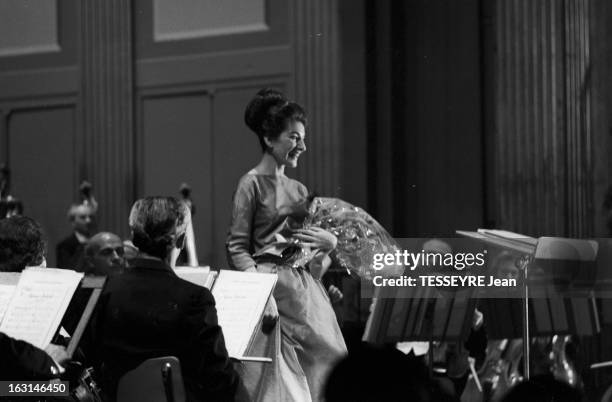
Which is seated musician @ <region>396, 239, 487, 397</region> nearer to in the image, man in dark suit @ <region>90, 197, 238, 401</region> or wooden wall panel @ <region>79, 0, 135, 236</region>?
man in dark suit @ <region>90, 197, 238, 401</region>

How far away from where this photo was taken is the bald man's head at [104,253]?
5.90m

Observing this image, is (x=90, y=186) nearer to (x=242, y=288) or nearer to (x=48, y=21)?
(x=48, y=21)

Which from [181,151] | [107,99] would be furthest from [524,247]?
[107,99]

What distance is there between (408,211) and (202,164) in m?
1.30

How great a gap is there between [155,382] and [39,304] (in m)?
0.39

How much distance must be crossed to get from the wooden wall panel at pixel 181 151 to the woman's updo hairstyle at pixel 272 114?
304 centimetres

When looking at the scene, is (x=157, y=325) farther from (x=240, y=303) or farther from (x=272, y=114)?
(x=272, y=114)

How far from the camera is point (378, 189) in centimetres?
755

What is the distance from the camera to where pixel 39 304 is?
3.38 meters

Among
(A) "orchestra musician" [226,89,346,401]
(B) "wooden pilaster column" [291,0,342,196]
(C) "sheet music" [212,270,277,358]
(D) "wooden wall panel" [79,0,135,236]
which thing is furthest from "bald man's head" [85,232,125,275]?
(C) "sheet music" [212,270,277,358]

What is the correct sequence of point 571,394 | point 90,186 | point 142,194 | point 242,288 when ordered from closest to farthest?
point 571,394 < point 242,288 < point 90,186 < point 142,194

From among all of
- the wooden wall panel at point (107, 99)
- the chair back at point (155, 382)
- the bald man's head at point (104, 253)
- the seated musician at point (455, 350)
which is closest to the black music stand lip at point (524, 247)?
the seated musician at point (455, 350)

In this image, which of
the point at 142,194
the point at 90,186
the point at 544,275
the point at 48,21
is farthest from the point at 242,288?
the point at 48,21

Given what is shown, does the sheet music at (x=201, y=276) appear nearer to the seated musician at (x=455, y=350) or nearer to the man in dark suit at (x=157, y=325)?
the man in dark suit at (x=157, y=325)
